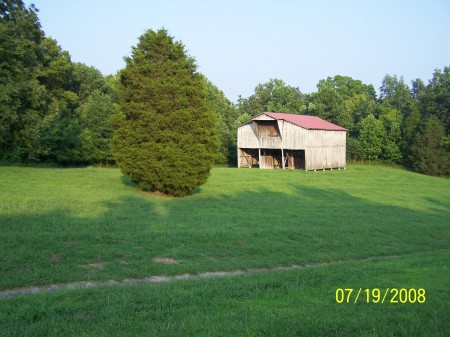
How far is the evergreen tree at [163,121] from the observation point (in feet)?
77.8

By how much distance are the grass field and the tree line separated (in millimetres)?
5272

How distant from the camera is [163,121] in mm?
23844

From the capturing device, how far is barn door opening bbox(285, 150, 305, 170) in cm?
5618

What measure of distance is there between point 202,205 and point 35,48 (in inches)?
650

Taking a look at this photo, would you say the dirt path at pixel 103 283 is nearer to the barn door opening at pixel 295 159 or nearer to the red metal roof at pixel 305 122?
the red metal roof at pixel 305 122

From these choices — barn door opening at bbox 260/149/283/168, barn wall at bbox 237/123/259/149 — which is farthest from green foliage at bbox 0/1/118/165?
barn door opening at bbox 260/149/283/168

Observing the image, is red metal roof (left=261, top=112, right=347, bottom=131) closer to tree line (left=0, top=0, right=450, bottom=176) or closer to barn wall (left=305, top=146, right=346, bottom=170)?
barn wall (left=305, top=146, right=346, bottom=170)

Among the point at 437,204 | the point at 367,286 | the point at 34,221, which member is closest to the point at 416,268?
the point at 367,286

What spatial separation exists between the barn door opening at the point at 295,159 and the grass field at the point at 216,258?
90.2 feet

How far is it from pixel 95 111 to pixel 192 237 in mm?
41857

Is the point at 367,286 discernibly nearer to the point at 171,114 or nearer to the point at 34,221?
the point at 34,221

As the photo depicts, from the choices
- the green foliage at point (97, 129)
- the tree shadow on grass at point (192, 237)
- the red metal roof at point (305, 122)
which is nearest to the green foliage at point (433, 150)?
the red metal roof at point (305, 122)

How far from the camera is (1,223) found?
44.3ft

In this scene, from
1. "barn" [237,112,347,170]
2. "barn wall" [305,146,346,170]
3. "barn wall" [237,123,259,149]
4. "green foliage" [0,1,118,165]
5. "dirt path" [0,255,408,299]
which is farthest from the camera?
"barn wall" [237,123,259,149]
